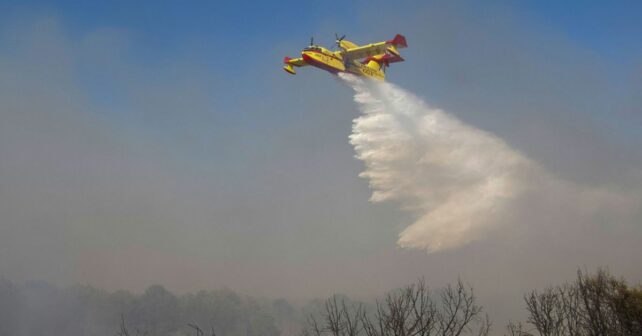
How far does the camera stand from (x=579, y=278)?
1638 inches

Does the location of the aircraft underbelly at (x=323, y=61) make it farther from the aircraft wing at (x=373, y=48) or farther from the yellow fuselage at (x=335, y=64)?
the aircraft wing at (x=373, y=48)

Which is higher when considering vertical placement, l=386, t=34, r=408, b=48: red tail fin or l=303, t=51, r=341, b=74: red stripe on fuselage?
l=386, t=34, r=408, b=48: red tail fin

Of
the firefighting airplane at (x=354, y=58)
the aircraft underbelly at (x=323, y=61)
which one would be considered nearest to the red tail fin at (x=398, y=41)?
the firefighting airplane at (x=354, y=58)

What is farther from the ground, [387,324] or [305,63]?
[305,63]

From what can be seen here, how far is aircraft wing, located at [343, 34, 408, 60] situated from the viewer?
74.3 m

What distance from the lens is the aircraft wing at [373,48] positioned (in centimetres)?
7429

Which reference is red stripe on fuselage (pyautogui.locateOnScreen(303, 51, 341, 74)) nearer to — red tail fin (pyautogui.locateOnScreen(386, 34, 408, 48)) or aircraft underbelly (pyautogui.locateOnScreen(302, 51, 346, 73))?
aircraft underbelly (pyautogui.locateOnScreen(302, 51, 346, 73))

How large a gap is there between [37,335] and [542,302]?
181m

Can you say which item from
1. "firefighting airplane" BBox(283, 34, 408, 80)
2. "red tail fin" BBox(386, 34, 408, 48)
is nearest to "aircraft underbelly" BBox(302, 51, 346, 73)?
"firefighting airplane" BBox(283, 34, 408, 80)

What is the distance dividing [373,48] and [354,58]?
3.07 meters

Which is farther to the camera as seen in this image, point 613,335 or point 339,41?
point 339,41

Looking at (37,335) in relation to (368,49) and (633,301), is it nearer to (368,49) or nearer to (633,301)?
(368,49)

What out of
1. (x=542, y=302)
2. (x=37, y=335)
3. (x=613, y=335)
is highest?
(x=37, y=335)

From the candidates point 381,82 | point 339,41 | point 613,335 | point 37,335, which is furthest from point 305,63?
point 37,335
